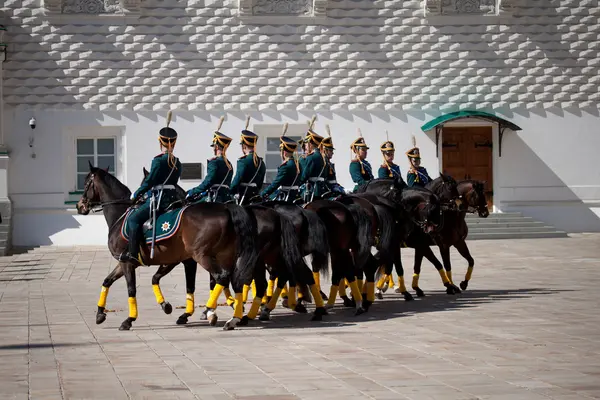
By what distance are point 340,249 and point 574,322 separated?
10.5 ft

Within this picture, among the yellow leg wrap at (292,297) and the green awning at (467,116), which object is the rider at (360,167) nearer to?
the yellow leg wrap at (292,297)

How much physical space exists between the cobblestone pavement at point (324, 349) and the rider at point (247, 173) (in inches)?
64.0

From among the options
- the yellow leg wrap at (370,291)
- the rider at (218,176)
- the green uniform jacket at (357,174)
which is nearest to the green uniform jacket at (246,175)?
the rider at (218,176)

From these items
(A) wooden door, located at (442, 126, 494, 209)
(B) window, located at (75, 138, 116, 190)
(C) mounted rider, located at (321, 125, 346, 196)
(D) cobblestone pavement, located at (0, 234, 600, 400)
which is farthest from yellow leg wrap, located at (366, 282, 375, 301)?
(A) wooden door, located at (442, 126, 494, 209)

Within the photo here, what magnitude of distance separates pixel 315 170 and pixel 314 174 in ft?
0.20

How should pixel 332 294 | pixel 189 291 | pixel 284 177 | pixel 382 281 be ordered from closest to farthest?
1. pixel 189 291
2. pixel 284 177
3. pixel 332 294
4. pixel 382 281

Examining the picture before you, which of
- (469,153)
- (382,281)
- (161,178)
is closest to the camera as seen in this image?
(161,178)

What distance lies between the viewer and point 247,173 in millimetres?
14969

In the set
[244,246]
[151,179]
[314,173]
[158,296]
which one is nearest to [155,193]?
[151,179]

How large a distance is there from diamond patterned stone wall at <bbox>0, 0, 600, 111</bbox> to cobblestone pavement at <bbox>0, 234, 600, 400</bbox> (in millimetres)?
11233

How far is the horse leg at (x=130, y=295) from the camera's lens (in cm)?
1353

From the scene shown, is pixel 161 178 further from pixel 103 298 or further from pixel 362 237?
pixel 362 237

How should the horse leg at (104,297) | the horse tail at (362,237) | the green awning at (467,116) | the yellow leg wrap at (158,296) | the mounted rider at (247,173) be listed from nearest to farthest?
the horse leg at (104,297) < the yellow leg wrap at (158,296) < the mounted rider at (247,173) < the horse tail at (362,237) < the green awning at (467,116)

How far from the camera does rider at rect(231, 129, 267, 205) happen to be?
1490cm
